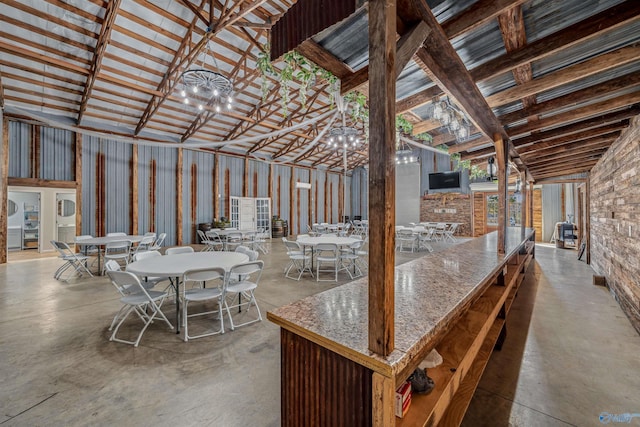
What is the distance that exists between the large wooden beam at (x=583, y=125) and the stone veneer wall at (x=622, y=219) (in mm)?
121

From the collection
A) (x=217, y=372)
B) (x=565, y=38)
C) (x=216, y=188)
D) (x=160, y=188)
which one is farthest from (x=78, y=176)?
(x=565, y=38)

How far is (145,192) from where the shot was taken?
874 cm

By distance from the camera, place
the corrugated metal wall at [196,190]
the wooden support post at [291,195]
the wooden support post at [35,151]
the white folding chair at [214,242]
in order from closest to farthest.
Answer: the wooden support post at [35,151]
the white folding chair at [214,242]
the corrugated metal wall at [196,190]
the wooden support post at [291,195]

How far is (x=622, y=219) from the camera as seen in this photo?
129 inches

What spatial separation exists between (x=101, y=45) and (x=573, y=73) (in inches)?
290

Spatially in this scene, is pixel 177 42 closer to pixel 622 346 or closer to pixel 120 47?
pixel 120 47

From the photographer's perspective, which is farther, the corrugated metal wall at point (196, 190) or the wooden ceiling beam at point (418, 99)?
Answer: the corrugated metal wall at point (196, 190)

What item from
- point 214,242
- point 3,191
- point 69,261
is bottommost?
point 69,261

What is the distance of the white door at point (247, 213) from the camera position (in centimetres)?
1120

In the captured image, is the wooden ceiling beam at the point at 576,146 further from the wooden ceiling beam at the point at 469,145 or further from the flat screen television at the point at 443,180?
the flat screen television at the point at 443,180

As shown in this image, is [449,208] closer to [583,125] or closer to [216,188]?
[583,125]

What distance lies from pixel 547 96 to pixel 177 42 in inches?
268

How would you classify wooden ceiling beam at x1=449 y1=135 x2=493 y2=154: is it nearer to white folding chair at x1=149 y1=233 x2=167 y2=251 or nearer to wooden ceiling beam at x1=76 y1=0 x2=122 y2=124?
wooden ceiling beam at x1=76 y1=0 x2=122 y2=124

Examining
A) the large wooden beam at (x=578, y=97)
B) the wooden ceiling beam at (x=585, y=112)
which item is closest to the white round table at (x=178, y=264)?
the large wooden beam at (x=578, y=97)
